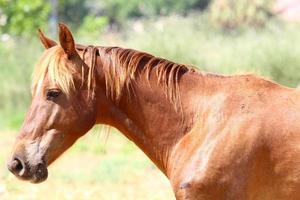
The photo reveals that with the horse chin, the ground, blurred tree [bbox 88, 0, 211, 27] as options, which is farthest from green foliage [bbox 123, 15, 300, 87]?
blurred tree [bbox 88, 0, 211, 27]

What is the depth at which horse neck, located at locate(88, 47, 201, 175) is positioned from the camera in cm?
416

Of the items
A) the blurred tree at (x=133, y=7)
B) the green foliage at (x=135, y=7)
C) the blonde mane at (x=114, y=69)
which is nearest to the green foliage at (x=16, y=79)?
the blonde mane at (x=114, y=69)

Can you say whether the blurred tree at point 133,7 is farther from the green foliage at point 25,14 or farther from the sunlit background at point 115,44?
the green foliage at point 25,14

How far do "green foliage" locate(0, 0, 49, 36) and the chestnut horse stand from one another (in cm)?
1545

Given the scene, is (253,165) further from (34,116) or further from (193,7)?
(193,7)

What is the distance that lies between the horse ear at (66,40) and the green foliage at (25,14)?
50.6 feet

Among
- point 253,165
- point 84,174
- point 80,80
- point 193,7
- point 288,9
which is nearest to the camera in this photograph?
point 253,165

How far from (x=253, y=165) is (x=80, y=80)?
110 centimetres

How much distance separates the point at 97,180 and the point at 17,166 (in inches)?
191

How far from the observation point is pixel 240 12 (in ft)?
107

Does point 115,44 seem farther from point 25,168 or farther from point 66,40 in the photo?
point 25,168

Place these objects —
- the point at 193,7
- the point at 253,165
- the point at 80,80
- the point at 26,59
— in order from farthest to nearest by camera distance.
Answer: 1. the point at 193,7
2. the point at 26,59
3. the point at 80,80
4. the point at 253,165

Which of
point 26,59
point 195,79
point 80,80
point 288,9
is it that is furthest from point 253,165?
point 288,9

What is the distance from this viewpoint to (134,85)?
4211 mm
